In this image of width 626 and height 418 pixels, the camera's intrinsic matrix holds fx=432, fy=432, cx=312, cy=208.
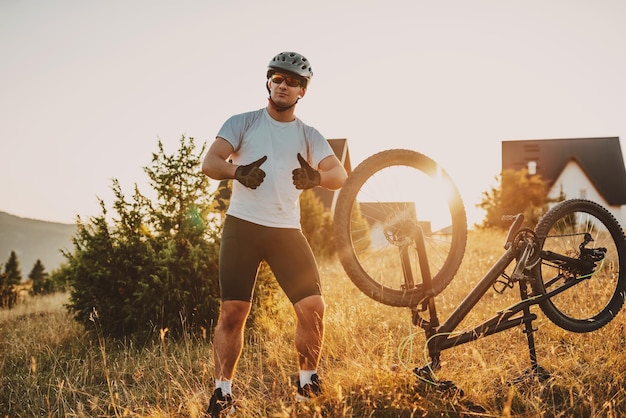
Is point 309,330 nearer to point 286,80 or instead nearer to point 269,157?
point 269,157

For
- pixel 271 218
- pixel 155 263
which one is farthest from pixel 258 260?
pixel 155 263

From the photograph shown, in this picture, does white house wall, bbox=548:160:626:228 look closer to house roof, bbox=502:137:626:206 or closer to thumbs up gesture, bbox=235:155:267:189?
house roof, bbox=502:137:626:206

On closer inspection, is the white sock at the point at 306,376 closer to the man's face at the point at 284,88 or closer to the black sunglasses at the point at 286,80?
the man's face at the point at 284,88

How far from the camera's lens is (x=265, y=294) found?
21.3 feet

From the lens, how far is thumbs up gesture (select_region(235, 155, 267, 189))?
116 inches

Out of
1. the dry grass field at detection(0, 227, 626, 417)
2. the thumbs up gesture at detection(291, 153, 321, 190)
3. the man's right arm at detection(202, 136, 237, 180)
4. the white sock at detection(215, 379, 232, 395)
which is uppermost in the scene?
the man's right arm at detection(202, 136, 237, 180)

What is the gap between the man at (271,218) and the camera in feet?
10.3

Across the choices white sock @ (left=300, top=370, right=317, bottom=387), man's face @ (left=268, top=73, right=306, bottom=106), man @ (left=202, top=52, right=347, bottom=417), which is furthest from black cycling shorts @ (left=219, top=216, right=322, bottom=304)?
man's face @ (left=268, top=73, right=306, bottom=106)

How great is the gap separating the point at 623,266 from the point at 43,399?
5.88 meters

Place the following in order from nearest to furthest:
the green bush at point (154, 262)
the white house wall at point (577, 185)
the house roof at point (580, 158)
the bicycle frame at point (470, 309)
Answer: the bicycle frame at point (470, 309) < the green bush at point (154, 262) < the white house wall at point (577, 185) < the house roof at point (580, 158)

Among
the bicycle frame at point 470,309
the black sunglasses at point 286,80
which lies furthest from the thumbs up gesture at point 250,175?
the bicycle frame at point 470,309

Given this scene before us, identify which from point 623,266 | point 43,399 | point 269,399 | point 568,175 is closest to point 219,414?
point 269,399

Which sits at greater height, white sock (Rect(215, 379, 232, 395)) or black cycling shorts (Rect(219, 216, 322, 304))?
black cycling shorts (Rect(219, 216, 322, 304))

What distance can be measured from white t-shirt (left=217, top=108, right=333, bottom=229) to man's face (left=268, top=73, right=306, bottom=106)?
162 mm
